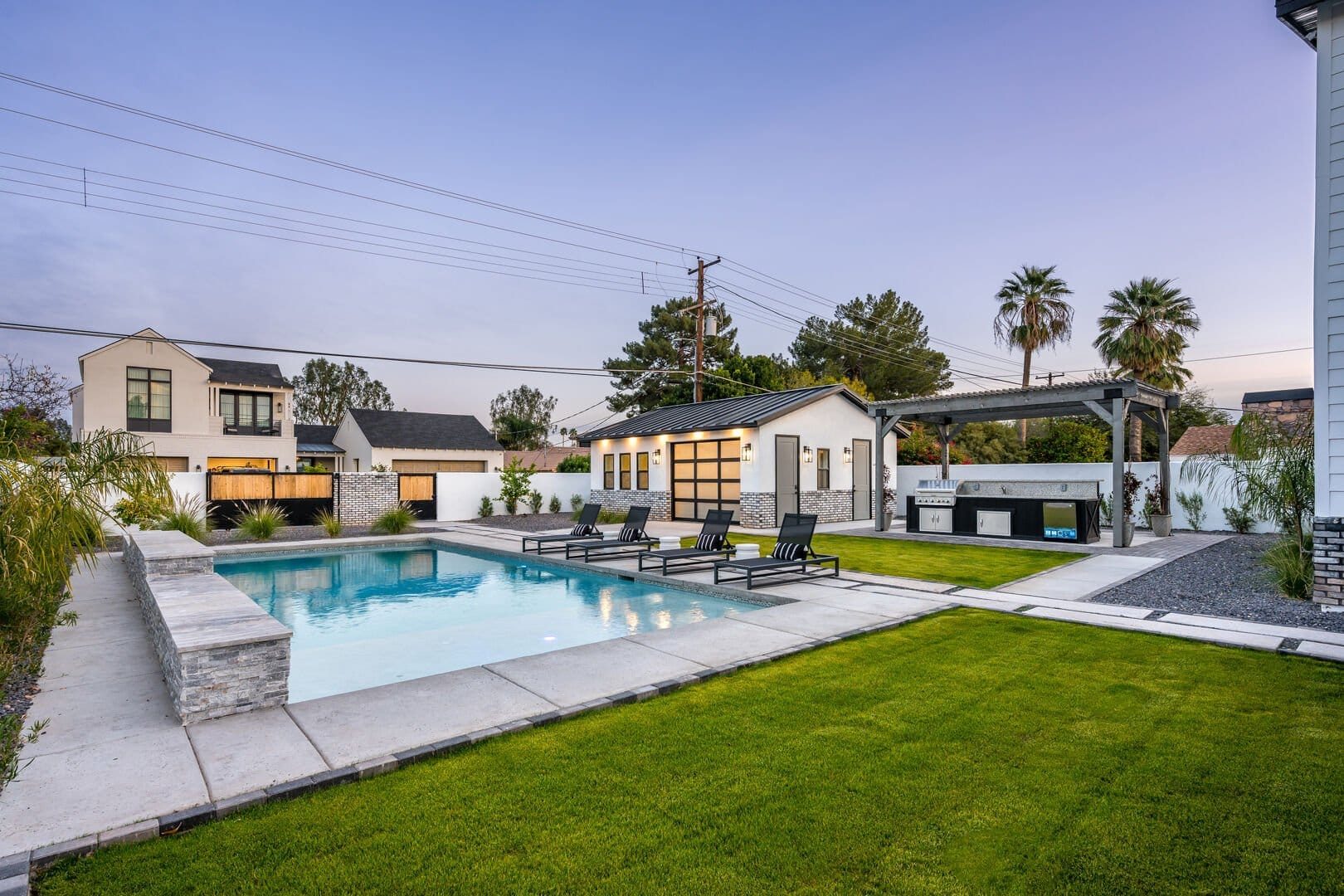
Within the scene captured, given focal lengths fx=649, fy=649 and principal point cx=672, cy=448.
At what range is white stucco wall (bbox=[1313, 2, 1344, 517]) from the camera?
6.90 meters

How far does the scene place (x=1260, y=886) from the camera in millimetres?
Result: 2412

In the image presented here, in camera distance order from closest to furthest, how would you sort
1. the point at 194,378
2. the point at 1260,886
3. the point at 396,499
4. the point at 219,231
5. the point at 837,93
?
the point at 1260,886, the point at 837,93, the point at 219,231, the point at 396,499, the point at 194,378

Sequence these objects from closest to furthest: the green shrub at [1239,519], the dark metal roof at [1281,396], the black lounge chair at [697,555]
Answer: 1. the black lounge chair at [697,555]
2. the dark metal roof at [1281,396]
3. the green shrub at [1239,519]

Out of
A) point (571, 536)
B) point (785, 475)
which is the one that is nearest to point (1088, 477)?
point (785, 475)

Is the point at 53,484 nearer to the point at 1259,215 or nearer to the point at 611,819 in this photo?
the point at 611,819

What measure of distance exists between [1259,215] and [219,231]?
2630 centimetres

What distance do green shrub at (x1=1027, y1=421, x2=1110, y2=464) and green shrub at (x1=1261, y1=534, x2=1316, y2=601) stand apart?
49.7 ft

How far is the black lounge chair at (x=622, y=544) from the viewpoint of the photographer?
39.8 ft

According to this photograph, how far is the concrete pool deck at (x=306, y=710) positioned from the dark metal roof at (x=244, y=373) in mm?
24168

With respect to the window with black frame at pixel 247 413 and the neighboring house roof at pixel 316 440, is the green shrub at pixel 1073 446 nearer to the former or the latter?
the window with black frame at pixel 247 413

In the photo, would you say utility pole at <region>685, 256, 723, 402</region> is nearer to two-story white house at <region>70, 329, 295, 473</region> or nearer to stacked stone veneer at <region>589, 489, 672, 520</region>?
stacked stone veneer at <region>589, 489, 672, 520</region>

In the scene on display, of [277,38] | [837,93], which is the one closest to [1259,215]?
[837,93]

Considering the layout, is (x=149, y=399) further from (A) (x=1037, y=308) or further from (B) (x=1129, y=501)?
(A) (x=1037, y=308)

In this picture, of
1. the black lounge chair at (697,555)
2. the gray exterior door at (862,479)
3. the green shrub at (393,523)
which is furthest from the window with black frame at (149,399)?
the gray exterior door at (862,479)
